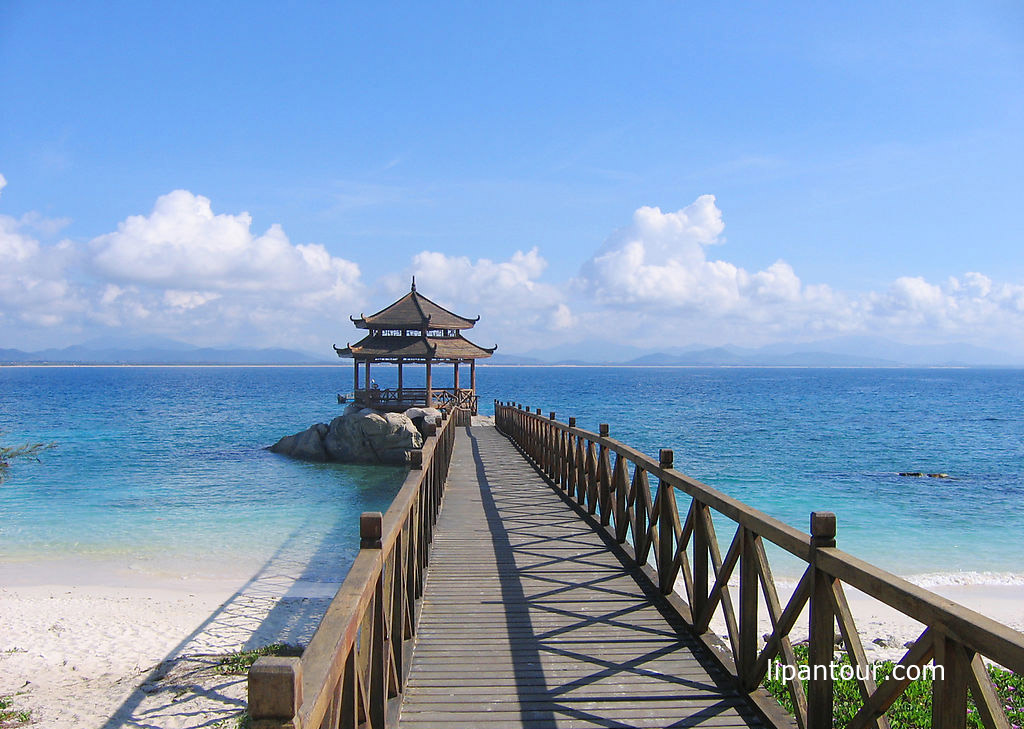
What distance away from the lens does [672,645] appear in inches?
172

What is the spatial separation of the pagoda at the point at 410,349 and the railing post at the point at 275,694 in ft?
81.5

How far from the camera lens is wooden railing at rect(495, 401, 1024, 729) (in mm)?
2086

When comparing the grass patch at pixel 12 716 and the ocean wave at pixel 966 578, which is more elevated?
the grass patch at pixel 12 716

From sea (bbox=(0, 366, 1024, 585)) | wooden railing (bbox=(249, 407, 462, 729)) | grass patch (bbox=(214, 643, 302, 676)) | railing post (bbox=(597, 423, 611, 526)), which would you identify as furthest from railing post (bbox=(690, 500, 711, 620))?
sea (bbox=(0, 366, 1024, 585))

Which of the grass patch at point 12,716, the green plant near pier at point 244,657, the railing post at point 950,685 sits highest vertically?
the railing post at point 950,685

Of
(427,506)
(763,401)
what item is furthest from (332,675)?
(763,401)

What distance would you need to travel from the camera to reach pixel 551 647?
4348mm

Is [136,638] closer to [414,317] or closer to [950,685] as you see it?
[950,685]

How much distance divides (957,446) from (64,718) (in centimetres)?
3875

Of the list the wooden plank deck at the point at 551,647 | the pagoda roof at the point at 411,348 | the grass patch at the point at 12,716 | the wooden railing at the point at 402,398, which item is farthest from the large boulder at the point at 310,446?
the wooden plank deck at the point at 551,647

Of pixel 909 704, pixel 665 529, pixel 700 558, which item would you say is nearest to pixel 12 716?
pixel 665 529

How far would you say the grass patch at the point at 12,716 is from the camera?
7035mm

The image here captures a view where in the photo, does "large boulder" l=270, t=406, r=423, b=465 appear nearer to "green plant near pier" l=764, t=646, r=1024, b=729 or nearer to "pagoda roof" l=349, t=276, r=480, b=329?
"pagoda roof" l=349, t=276, r=480, b=329

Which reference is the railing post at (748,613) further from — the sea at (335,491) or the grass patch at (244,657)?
the sea at (335,491)
